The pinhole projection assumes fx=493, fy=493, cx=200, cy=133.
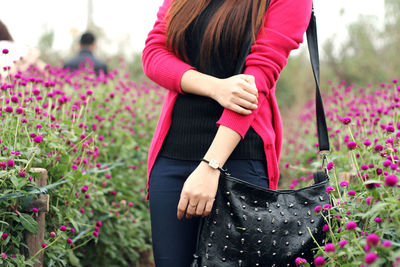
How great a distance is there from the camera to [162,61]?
179cm

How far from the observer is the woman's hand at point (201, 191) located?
154 cm

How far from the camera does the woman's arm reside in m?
1.54

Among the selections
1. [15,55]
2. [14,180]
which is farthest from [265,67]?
[15,55]

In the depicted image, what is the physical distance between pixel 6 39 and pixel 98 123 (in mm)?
1269

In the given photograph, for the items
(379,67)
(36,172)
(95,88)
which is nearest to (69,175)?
(36,172)

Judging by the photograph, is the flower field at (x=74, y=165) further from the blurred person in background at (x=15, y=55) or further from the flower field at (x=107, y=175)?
the blurred person in background at (x=15, y=55)

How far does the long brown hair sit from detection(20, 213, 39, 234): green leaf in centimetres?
102

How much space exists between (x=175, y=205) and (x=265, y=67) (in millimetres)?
576

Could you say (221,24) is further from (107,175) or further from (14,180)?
(107,175)

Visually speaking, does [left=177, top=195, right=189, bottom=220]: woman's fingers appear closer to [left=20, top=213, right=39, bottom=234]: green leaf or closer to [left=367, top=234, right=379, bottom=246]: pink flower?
[left=367, top=234, right=379, bottom=246]: pink flower

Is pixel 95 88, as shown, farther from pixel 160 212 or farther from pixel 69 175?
pixel 160 212

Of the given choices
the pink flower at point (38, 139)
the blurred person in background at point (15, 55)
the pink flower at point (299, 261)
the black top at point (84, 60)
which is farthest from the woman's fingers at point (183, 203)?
the black top at point (84, 60)

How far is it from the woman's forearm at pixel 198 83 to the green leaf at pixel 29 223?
976 mm

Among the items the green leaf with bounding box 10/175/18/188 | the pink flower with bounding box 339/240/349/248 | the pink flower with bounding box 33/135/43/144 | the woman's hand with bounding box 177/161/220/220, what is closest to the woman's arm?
the woman's hand with bounding box 177/161/220/220
